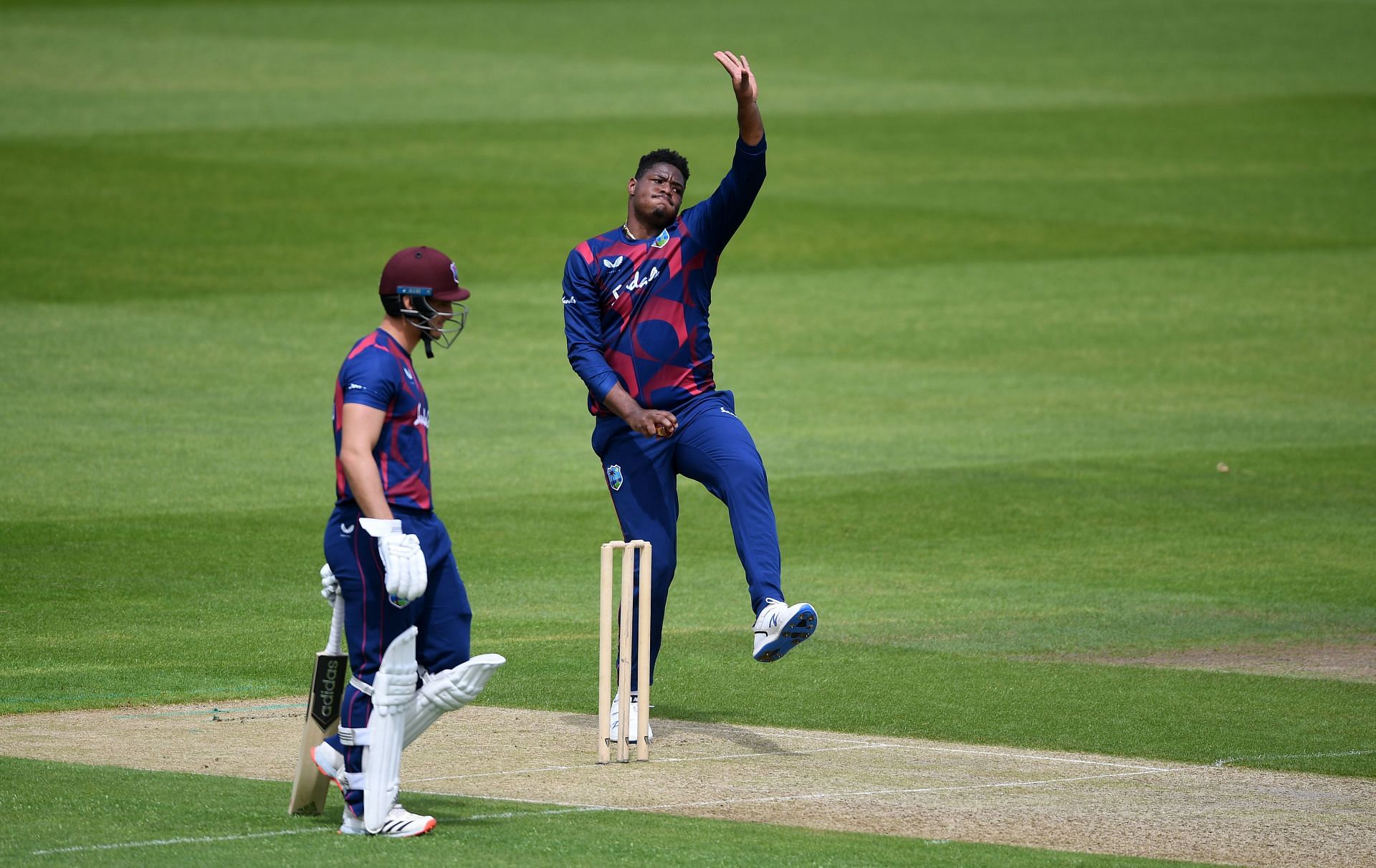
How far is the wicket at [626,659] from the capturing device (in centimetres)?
871

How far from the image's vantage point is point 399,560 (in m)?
7.16

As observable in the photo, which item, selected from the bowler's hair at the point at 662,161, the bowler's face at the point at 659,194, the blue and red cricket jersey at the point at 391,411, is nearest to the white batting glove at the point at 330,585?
the blue and red cricket jersey at the point at 391,411

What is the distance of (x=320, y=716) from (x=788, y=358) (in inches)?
616

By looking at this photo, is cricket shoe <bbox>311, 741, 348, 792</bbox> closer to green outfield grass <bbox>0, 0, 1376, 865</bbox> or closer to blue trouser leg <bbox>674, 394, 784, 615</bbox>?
green outfield grass <bbox>0, 0, 1376, 865</bbox>

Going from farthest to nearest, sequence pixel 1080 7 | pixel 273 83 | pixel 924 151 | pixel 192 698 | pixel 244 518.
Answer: pixel 1080 7 → pixel 273 83 → pixel 924 151 → pixel 244 518 → pixel 192 698

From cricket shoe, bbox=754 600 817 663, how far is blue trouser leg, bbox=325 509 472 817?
150 centimetres

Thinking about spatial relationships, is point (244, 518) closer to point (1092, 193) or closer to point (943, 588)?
point (943, 588)

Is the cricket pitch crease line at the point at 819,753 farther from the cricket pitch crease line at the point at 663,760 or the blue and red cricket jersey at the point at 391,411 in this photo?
the blue and red cricket jersey at the point at 391,411

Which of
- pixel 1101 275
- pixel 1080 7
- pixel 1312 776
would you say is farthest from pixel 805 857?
pixel 1080 7

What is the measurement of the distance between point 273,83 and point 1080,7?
2208 centimetres

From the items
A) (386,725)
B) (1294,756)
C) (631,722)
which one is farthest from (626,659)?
(1294,756)

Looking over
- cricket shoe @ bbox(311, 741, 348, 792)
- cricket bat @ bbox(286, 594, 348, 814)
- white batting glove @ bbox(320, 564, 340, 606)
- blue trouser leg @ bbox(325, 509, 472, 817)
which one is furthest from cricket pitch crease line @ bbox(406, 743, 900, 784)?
white batting glove @ bbox(320, 564, 340, 606)

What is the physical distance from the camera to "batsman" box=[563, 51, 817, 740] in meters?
9.38

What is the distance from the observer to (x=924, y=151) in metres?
36.9
